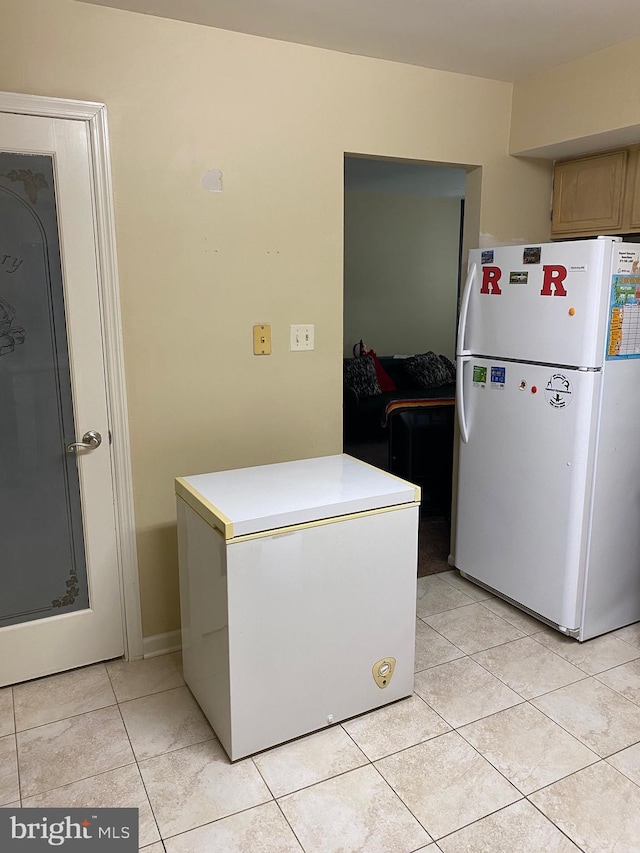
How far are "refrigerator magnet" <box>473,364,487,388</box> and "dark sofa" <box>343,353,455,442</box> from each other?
2.44m

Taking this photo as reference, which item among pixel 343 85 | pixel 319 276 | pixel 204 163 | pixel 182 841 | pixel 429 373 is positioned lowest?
pixel 182 841

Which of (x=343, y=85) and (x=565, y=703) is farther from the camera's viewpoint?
(x=343, y=85)

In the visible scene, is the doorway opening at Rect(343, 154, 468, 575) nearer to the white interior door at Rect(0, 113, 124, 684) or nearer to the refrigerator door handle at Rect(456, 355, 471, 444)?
the refrigerator door handle at Rect(456, 355, 471, 444)

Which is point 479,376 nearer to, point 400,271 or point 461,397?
point 461,397

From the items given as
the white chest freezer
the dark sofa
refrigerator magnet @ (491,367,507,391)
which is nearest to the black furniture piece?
refrigerator magnet @ (491,367,507,391)

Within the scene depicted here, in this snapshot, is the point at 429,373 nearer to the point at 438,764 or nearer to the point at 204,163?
the point at 204,163

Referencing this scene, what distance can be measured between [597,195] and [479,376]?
101 cm

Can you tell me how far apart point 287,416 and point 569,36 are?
1.84m

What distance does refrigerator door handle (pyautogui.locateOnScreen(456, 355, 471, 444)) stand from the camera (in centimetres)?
303

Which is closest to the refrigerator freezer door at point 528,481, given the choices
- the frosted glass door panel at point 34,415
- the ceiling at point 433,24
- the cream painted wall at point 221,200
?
the cream painted wall at point 221,200

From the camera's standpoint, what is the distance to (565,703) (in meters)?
2.32

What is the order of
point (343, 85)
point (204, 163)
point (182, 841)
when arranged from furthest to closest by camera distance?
point (343, 85), point (204, 163), point (182, 841)

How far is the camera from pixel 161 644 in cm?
266

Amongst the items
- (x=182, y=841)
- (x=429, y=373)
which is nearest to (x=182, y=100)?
(x=182, y=841)
